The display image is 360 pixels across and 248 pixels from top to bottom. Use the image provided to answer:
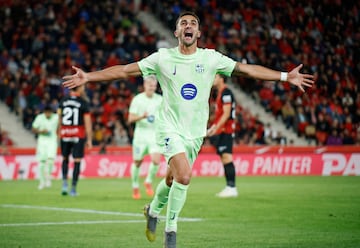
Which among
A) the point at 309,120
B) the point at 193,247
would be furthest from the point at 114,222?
the point at 309,120

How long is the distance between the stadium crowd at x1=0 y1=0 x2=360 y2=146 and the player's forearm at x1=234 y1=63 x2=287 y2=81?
19.7m

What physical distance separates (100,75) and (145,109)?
951 centimetres

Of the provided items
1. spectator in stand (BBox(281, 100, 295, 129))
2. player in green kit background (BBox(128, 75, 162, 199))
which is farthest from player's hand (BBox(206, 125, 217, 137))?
spectator in stand (BBox(281, 100, 295, 129))

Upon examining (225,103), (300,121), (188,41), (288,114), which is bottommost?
(300,121)

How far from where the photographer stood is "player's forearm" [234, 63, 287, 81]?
31.6 feet

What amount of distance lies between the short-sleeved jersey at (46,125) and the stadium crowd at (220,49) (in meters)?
6.01

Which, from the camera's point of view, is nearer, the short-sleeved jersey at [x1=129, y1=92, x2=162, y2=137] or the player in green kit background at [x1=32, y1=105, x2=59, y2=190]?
the short-sleeved jersey at [x1=129, y1=92, x2=162, y2=137]

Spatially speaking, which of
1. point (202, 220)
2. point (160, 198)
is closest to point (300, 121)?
point (202, 220)

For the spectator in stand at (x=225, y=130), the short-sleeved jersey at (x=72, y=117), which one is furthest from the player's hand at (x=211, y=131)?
the short-sleeved jersey at (x=72, y=117)

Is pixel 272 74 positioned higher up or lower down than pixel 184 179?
higher up

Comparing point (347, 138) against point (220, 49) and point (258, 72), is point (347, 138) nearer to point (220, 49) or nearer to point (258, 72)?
point (220, 49)

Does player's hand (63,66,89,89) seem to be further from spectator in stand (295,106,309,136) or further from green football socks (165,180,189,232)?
spectator in stand (295,106,309,136)

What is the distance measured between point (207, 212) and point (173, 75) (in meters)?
5.27

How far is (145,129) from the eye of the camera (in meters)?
19.2
